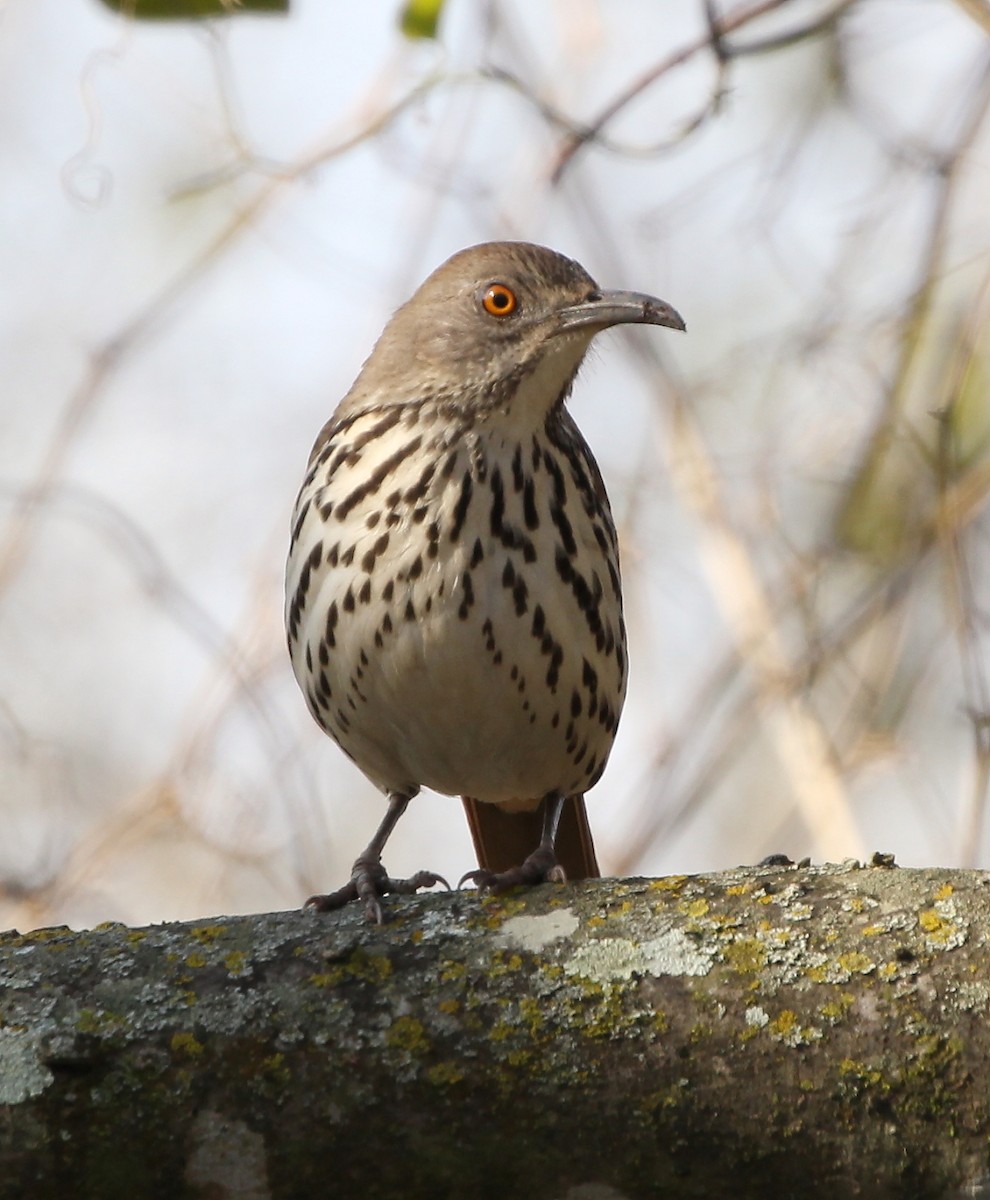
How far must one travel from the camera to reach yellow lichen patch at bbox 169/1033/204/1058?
232 cm

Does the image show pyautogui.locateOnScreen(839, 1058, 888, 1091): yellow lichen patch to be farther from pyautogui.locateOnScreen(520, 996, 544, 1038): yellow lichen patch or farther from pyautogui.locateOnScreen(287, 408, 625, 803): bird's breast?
pyautogui.locateOnScreen(287, 408, 625, 803): bird's breast

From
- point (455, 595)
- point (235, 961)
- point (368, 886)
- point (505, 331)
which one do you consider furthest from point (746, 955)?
point (505, 331)

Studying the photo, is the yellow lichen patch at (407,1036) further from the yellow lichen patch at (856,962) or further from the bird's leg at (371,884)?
the yellow lichen patch at (856,962)

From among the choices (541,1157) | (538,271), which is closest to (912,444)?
(538,271)

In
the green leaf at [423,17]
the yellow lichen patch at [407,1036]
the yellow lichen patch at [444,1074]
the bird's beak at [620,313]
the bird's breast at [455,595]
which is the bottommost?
the yellow lichen patch at [444,1074]

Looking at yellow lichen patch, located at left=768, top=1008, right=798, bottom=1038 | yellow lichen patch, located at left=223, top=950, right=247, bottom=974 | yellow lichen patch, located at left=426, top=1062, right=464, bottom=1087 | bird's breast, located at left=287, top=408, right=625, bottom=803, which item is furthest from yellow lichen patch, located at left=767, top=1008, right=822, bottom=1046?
bird's breast, located at left=287, top=408, right=625, bottom=803

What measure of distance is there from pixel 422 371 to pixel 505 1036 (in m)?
2.18

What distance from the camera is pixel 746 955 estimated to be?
2395 millimetres

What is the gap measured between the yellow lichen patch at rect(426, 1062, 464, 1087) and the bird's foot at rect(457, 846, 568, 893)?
0.60 m

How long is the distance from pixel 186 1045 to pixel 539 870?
1.22 meters

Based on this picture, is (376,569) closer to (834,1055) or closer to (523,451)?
(523,451)

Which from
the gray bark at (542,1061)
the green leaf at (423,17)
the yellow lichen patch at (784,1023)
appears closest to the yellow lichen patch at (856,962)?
the gray bark at (542,1061)

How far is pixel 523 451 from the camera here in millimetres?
3896

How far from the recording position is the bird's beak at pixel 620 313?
12.8ft
